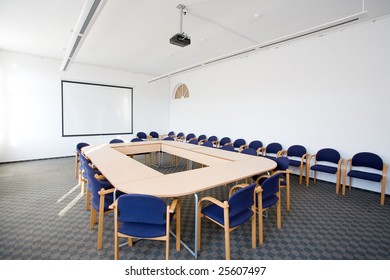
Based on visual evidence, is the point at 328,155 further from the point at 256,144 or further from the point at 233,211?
the point at 233,211

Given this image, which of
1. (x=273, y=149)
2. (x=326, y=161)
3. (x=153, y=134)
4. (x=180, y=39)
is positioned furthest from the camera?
(x=153, y=134)

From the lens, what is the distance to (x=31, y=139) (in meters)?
6.05

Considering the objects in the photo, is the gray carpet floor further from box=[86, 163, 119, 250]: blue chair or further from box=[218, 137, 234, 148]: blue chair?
box=[218, 137, 234, 148]: blue chair

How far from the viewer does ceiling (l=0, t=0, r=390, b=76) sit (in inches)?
125

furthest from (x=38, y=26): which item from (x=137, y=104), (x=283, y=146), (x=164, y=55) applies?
(x=283, y=146)

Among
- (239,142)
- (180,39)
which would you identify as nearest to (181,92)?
(239,142)

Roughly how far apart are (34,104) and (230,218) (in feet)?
22.6

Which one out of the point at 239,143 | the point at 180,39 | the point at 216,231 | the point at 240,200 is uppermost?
the point at 180,39

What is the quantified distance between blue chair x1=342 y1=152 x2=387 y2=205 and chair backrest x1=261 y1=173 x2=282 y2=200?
2.19 metres

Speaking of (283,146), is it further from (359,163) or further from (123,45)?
(123,45)

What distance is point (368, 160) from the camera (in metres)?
3.67

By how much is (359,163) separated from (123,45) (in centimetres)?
585

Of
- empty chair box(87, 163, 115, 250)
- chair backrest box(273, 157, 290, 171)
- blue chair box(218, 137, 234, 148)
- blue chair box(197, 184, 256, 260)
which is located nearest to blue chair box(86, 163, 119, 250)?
empty chair box(87, 163, 115, 250)

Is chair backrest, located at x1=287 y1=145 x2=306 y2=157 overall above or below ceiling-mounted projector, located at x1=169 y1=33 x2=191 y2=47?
below
